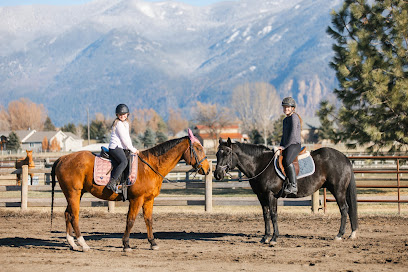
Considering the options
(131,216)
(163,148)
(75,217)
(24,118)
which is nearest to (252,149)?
(163,148)

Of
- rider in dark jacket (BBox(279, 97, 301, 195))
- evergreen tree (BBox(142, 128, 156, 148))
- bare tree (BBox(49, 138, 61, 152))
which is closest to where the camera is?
rider in dark jacket (BBox(279, 97, 301, 195))

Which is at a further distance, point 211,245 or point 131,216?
point 211,245

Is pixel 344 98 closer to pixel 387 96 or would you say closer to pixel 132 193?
pixel 387 96

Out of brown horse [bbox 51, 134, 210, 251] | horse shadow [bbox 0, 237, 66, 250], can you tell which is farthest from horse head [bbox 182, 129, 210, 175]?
horse shadow [bbox 0, 237, 66, 250]

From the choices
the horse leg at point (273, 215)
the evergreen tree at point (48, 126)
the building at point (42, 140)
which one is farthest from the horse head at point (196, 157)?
the evergreen tree at point (48, 126)

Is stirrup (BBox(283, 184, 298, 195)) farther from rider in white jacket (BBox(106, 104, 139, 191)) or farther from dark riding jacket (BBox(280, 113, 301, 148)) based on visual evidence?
rider in white jacket (BBox(106, 104, 139, 191))

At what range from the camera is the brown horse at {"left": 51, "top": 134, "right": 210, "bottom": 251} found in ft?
32.9

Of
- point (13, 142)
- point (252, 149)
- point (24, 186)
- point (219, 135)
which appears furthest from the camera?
point (219, 135)

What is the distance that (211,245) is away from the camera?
1070 cm

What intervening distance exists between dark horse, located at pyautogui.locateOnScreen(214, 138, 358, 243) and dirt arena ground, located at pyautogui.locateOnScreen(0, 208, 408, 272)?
700mm

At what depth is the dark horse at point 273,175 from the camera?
10.7m

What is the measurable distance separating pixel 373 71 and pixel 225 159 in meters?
12.6

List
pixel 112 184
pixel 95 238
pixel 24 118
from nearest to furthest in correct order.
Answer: pixel 112 184 → pixel 95 238 → pixel 24 118

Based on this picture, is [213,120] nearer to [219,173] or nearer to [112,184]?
[219,173]
